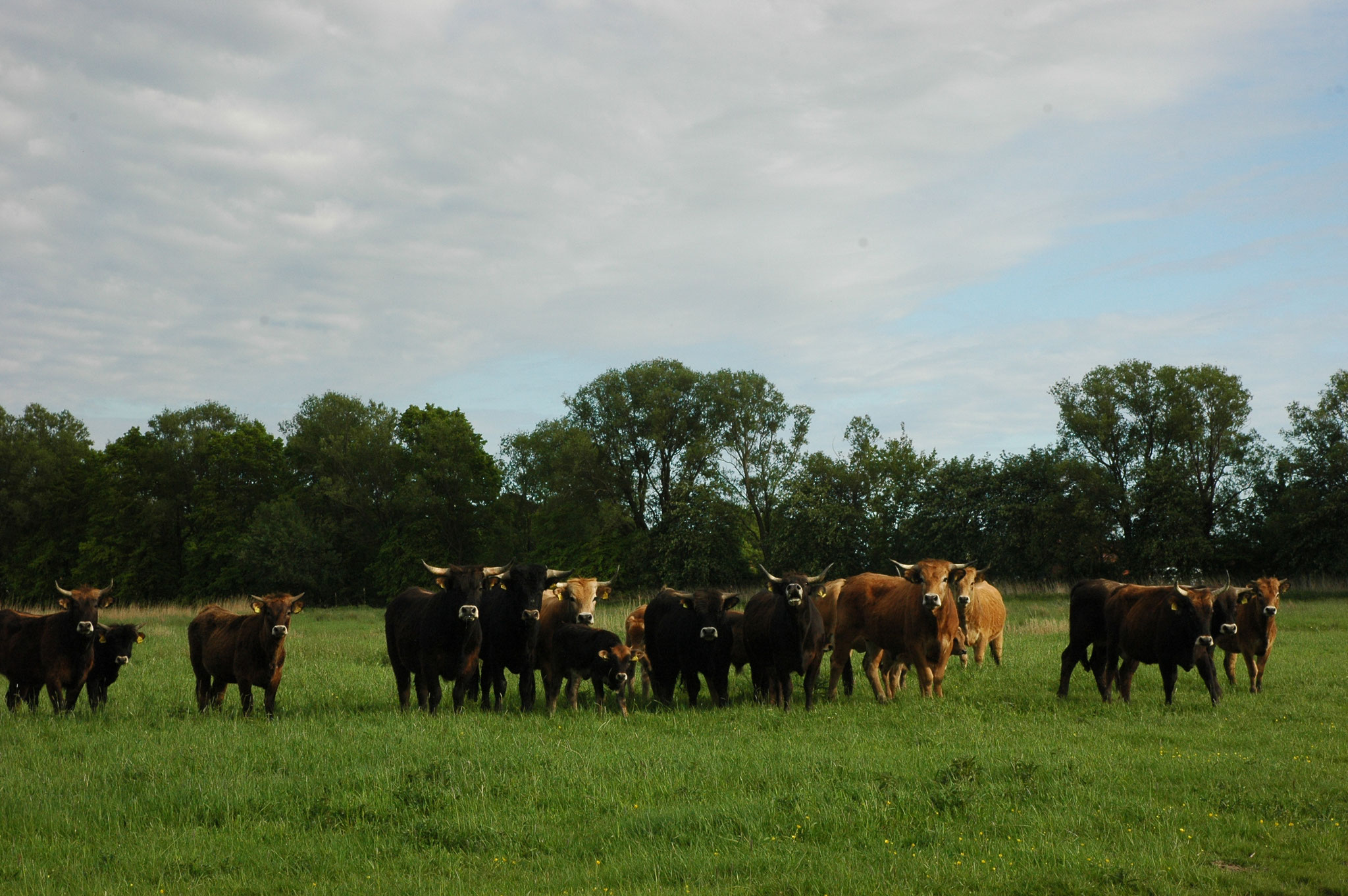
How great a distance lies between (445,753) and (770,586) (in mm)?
6208

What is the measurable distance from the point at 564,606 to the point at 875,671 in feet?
16.7

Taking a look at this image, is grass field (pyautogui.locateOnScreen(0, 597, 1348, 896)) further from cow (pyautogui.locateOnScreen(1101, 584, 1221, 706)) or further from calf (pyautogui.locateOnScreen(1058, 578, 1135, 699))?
calf (pyautogui.locateOnScreen(1058, 578, 1135, 699))

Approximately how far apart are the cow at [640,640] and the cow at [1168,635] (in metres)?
7.16

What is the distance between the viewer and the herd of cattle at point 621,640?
13.2 m

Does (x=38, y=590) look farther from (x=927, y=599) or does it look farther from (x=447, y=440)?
(x=927, y=599)

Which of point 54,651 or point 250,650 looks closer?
point 250,650

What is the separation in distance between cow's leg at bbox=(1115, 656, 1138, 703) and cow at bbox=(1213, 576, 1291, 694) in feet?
5.76

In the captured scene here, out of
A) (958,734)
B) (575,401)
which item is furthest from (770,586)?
(575,401)

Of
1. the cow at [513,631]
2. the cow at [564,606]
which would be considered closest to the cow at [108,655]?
the cow at [513,631]

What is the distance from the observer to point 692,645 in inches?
555

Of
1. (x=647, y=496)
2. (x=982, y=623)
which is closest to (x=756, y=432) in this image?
(x=647, y=496)

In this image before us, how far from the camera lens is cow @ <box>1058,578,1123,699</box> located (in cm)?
1441

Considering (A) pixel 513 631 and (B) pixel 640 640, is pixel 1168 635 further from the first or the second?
(A) pixel 513 631

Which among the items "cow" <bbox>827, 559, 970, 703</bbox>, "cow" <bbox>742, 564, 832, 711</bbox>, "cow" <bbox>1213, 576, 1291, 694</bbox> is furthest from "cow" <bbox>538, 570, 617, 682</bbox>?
"cow" <bbox>1213, 576, 1291, 694</bbox>
